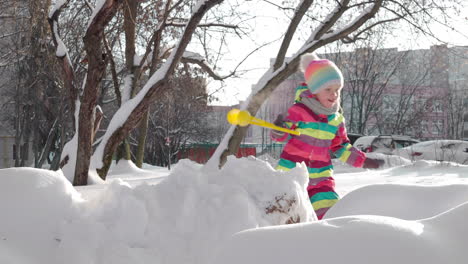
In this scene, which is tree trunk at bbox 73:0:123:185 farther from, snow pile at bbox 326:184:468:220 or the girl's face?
snow pile at bbox 326:184:468:220

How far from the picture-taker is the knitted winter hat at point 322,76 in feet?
12.0

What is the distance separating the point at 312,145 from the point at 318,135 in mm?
95

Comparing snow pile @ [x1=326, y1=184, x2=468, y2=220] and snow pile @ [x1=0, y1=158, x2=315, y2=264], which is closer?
snow pile @ [x1=0, y1=158, x2=315, y2=264]

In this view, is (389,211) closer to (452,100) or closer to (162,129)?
(162,129)

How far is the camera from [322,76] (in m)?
3.66

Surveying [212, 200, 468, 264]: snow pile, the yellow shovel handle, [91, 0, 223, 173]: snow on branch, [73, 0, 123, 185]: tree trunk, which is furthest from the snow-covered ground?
[91, 0, 223, 173]: snow on branch

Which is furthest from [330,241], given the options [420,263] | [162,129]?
[162,129]

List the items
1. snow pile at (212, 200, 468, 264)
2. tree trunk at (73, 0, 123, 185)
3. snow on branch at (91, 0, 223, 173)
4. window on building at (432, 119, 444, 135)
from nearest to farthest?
snow pile at (212, 200, 468, 264)
tree trunk at (73, 0, 123, 185)
snow on branch at (91, 0, 223, 173)
window on building at (432, 119, 444, 135)

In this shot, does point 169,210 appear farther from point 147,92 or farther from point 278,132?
point 147,92

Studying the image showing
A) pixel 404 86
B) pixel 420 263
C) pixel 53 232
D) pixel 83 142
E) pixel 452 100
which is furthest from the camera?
pixel 452 100

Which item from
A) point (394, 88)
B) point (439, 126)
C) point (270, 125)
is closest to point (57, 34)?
point (270, 125)

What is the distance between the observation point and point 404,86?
105 feet

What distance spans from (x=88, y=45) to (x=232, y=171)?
12.7ft

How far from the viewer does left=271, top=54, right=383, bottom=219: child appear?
143 inches
